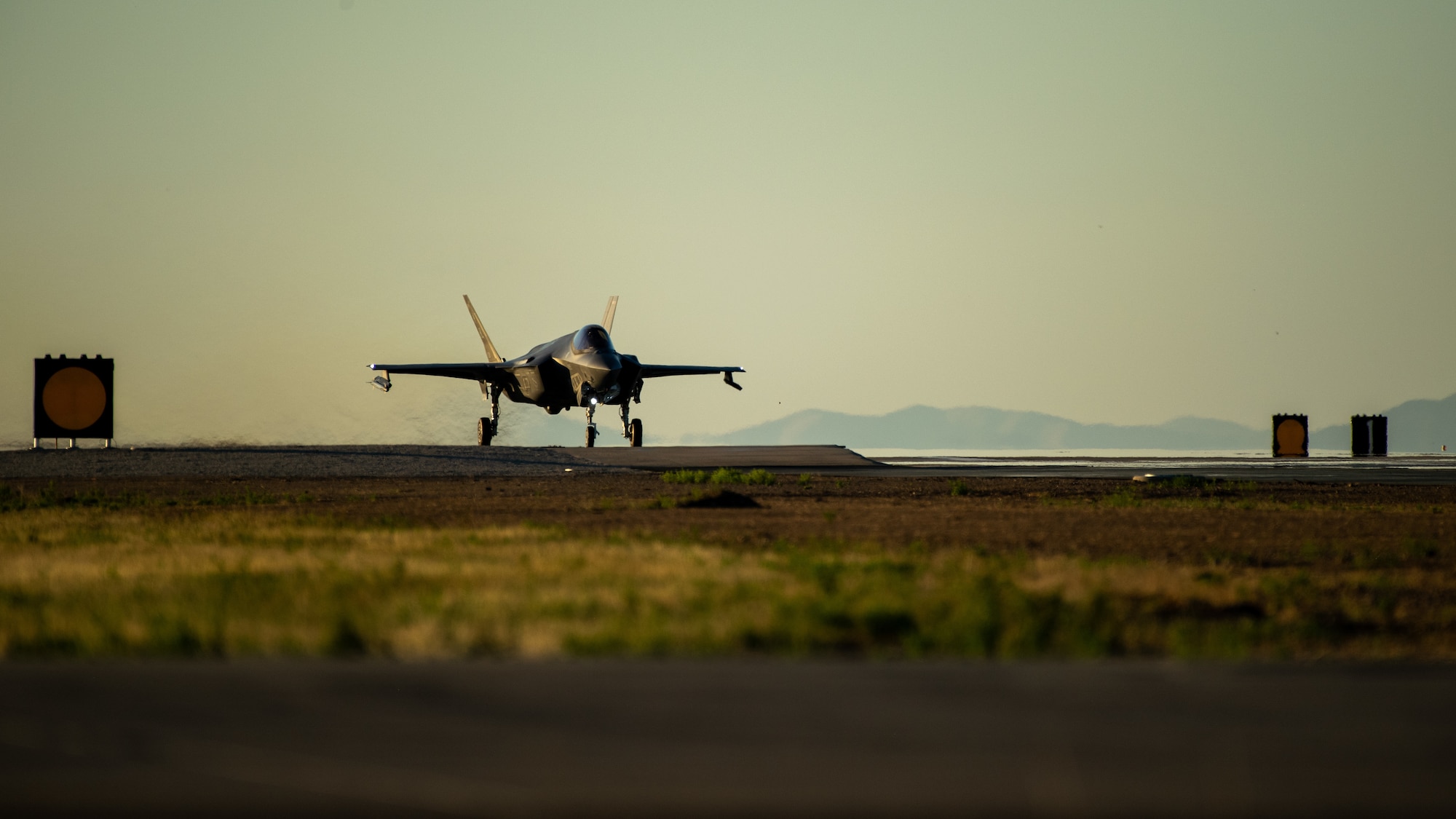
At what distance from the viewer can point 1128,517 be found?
2552 cm

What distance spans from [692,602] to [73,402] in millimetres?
44982

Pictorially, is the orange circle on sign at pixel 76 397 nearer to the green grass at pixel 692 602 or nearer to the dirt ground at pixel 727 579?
the dirt ground at pixel 727 579

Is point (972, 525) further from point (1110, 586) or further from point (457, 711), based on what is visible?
point (457, 711)

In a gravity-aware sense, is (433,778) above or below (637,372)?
below

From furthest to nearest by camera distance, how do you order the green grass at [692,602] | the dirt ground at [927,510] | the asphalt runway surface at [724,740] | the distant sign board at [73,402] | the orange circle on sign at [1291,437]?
the orange circle on sign at [1291,437] → the distant sign board at [73,402] → the dirt ground at [927,510] → the green grass at [692,602] → the asphalt runway surface at [724,740]

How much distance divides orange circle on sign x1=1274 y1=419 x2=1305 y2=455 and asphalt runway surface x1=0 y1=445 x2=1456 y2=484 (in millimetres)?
11201

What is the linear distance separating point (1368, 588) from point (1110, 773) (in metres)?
9.54

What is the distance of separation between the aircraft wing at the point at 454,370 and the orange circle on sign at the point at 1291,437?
40.7m

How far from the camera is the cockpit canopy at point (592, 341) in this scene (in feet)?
172

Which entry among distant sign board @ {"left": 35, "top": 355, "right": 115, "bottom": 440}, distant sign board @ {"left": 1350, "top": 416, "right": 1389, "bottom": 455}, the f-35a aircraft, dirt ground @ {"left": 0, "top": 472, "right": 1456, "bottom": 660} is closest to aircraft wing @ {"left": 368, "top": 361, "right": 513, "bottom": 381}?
the f-35a aircraft

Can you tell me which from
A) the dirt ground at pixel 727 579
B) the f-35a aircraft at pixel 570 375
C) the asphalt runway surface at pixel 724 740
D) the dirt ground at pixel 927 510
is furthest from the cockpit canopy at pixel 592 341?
the asphalt runway surface at pixel 724 740

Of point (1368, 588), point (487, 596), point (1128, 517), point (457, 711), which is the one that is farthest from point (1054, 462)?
point (457, 711)

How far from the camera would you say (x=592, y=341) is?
172 ft

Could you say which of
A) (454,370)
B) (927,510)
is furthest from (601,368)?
(927,510)
